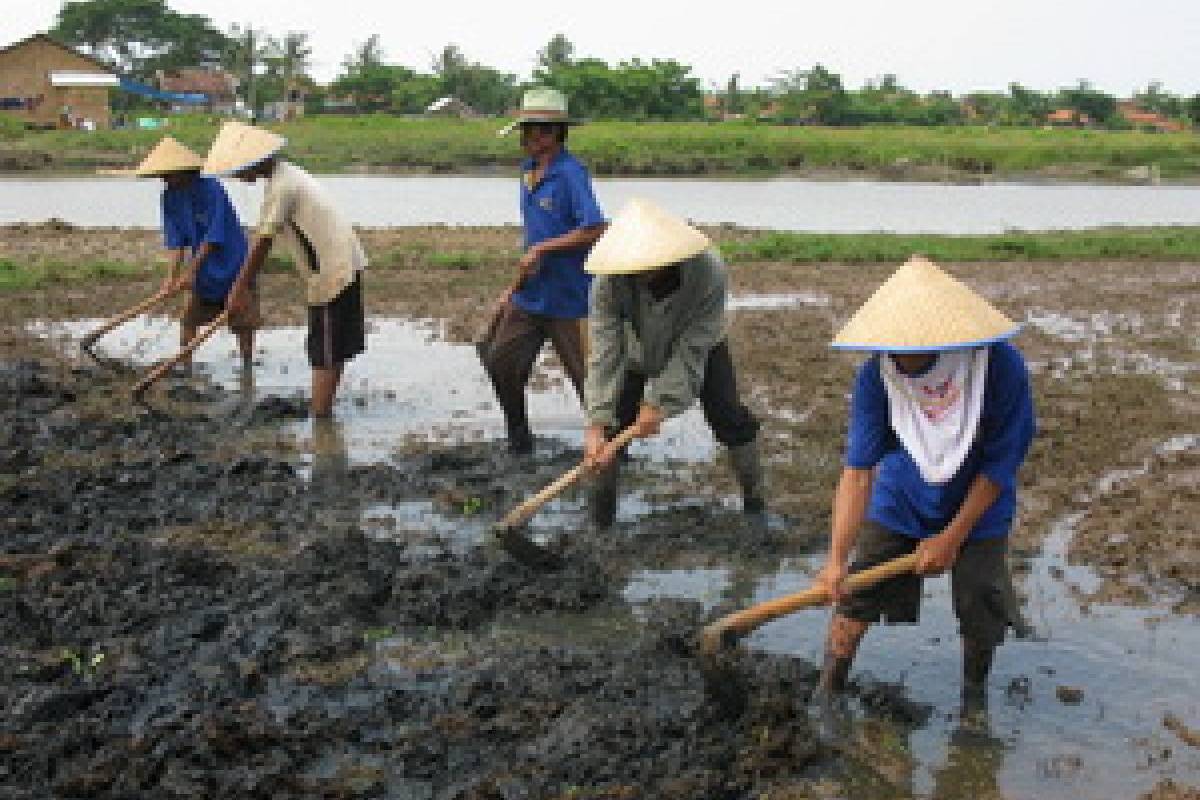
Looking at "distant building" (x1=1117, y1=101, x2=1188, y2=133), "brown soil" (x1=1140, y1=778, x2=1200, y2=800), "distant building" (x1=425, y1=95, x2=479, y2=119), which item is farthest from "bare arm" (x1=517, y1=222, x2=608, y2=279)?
"distant building" (x1=1117, y1=101, x2=1188, y2=133)

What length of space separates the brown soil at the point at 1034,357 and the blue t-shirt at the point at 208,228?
2.46 m

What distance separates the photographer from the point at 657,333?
16.9 feet

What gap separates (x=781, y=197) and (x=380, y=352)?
21.7m

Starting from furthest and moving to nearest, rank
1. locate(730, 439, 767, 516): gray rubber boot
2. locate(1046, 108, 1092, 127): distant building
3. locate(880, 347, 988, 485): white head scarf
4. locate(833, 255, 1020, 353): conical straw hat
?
1. locate(1046, 108, 1092, 127): distant building
2. locate(730, 439, 767, 516): gray rubber boot
3. locate(880, 347, 988, 485): white head scarf
4. locate(833, 255, 1020, 353): conical straw hat

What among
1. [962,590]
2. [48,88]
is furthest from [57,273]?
[48,88]

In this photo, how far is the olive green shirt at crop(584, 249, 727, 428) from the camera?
5.09m

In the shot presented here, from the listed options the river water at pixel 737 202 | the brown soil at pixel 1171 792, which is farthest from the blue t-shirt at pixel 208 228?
the river water at pixel 737 202

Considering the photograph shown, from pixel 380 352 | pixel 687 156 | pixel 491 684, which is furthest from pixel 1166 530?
pixel 687 156

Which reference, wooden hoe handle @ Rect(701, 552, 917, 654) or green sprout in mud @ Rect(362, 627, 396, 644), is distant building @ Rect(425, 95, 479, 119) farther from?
wooden hoe handle @ Rect(701, 552, 917, 654)

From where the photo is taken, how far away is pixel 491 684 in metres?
4.10

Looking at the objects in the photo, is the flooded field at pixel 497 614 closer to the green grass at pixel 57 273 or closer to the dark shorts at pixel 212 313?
the dark shorts at pixel 212 313

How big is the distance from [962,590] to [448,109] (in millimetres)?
59627

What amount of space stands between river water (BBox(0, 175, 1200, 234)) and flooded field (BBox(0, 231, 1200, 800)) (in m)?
13.5

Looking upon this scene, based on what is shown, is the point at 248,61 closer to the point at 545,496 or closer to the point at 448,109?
the point at 448,109
